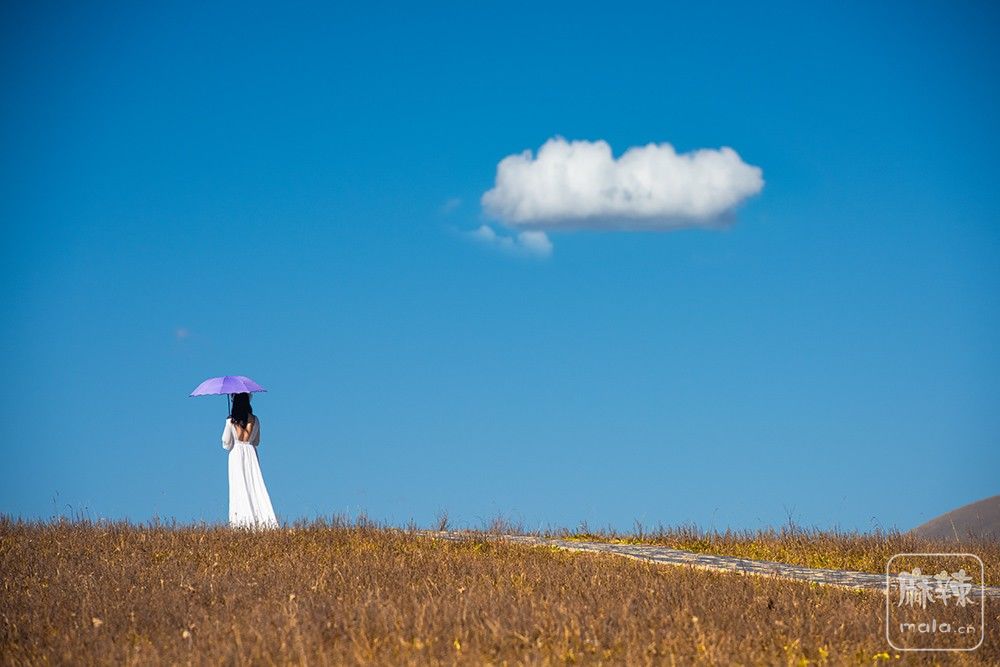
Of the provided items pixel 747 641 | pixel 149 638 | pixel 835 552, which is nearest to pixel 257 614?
pixel 149 638

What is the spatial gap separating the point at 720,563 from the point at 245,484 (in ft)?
29.3

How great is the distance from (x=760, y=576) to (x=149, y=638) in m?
→ 6.51

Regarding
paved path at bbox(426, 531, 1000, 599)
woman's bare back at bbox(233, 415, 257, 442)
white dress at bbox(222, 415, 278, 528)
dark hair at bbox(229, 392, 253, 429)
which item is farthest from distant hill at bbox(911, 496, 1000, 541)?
dark hair at bbox(229, 392, 253, 429)

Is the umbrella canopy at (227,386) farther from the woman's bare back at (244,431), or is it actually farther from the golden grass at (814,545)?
the golden grass at (814,545)

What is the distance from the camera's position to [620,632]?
8.06m

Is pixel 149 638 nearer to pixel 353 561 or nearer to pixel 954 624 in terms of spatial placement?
pixel 353 561

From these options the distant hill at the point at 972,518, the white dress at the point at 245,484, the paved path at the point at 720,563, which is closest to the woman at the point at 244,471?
the white dress at the point at 245,484

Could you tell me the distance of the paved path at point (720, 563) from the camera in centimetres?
1210

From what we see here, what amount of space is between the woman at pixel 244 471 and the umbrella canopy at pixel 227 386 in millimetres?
522

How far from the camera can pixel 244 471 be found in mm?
18531

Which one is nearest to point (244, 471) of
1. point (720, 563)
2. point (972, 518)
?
point (720, 563)

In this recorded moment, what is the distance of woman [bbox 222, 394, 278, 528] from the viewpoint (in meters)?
18.4

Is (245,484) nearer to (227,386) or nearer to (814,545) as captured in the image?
(227,386)

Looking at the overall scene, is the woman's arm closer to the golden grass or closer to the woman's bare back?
the woman's bare back
